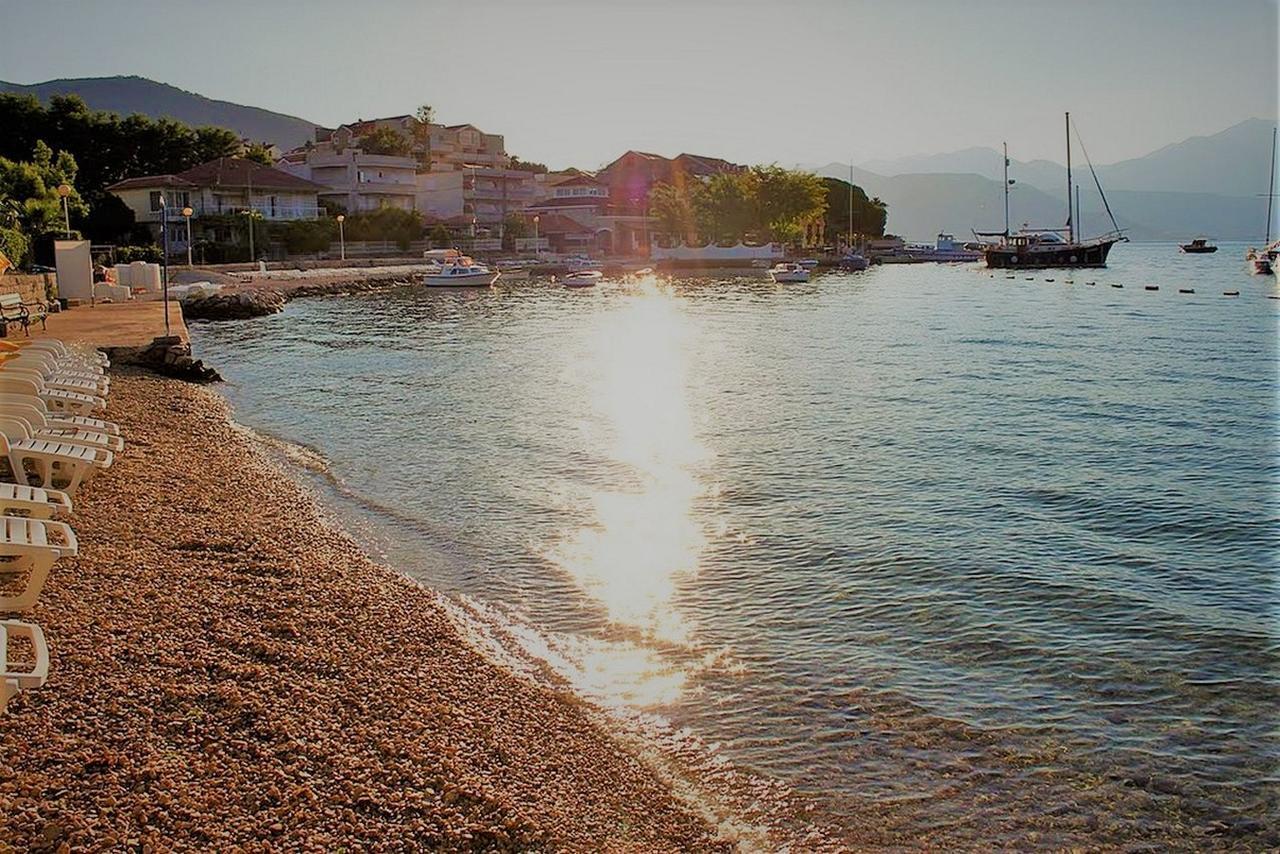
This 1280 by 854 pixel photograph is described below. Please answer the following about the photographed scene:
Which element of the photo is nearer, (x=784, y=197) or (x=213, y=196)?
(x=213, y=196)

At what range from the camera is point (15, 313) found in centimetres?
2189

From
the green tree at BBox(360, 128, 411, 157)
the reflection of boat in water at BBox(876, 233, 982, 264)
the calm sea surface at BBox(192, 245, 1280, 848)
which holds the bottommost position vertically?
the calm sea surface at BBox(192, 245, 1280, 848)

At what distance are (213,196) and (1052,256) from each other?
65.7m

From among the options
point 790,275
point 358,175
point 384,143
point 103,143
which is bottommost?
point 790,275

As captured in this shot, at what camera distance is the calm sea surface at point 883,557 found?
634cm

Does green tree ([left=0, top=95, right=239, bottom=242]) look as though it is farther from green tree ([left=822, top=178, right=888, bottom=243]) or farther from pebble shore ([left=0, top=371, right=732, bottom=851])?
green tree ([left=822, top=178, right=888, bottom=243])

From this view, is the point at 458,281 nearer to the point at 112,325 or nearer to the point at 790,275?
the point at 790,275

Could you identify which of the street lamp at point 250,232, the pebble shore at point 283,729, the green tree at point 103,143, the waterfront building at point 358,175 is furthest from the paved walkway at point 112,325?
the waterfront building at point 358,175

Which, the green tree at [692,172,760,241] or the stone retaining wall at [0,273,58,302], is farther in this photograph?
the green tree at [692,172,760,241]

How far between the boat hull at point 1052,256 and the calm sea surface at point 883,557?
65.2 metres

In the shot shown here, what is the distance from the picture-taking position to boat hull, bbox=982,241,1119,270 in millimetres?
88125

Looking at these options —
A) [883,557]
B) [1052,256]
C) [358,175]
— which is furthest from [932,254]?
[883,557]

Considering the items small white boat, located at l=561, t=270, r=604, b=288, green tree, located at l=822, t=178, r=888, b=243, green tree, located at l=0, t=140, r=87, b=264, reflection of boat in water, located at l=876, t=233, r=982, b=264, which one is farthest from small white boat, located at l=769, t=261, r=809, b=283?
green tree, located at l=822, t=178, r=888, b=243

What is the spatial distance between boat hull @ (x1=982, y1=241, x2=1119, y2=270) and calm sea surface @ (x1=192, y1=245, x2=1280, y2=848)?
214ft
